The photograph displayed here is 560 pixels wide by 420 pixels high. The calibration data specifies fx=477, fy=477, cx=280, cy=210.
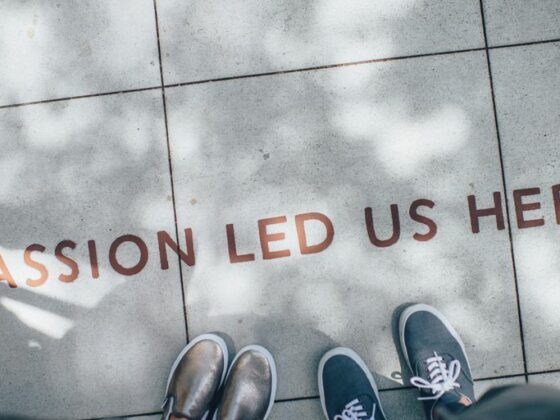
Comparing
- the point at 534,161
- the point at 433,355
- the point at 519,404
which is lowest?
the point at 433,355

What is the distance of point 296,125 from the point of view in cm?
234

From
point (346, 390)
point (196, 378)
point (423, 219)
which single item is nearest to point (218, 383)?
point (196, 378)

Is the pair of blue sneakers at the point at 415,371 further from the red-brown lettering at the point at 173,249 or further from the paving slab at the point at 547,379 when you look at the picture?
the red-brown lettering at the point at 173,249

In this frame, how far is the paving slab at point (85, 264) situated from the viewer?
2328 millimetres

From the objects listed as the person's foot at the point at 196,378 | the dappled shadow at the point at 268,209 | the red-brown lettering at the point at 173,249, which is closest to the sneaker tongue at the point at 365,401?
the dappled shadow at the point at 268,209

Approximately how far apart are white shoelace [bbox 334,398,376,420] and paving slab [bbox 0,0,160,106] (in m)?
1.81

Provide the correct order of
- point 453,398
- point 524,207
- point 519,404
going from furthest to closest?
1. point 524,207
2. point 453,398
3. point 519,404

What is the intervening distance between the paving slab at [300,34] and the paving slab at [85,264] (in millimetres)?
309

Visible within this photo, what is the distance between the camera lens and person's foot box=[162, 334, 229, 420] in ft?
7.32

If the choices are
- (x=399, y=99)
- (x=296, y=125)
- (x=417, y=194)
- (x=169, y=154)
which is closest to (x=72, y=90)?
(x=169, y=154)

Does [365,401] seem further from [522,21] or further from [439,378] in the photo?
[522,21]

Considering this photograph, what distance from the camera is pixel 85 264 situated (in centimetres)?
235

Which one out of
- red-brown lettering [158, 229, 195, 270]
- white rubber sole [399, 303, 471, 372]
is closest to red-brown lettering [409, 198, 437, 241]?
white rubber sole [399, 303, 471, 372]

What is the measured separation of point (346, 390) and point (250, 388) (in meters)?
0.45
